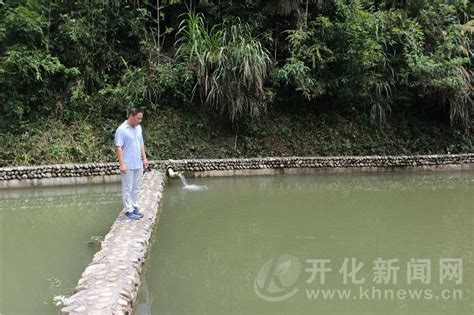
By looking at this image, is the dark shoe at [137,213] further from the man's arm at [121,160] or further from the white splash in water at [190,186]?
the white splash in water at [190,186]

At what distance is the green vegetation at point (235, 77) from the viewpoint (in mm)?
10945

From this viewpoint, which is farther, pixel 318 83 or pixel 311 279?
pixel 318 83

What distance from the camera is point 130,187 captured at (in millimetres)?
5328

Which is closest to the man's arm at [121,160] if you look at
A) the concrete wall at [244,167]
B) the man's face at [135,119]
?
the man's face at [135,119]

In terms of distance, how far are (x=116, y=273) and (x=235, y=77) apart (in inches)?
308

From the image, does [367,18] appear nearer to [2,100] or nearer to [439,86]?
[439,86]

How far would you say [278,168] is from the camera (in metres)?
10.8

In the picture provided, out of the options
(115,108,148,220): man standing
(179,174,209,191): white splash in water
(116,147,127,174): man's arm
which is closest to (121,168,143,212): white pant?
(115,108,148,220): man standing

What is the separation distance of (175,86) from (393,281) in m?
8.29

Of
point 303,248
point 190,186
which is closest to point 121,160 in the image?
point 303,248

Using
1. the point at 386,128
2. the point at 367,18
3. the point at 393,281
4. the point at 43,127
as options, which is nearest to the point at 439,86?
the point at 386,128

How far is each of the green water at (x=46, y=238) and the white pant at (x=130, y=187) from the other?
0.60m

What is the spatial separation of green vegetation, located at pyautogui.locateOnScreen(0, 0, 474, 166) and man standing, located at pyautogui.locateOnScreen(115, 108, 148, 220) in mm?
5480

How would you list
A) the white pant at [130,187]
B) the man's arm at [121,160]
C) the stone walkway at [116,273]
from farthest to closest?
the white pant at [130,187] → the man's arm at [121,160] → the stone walkway at [116,273]
